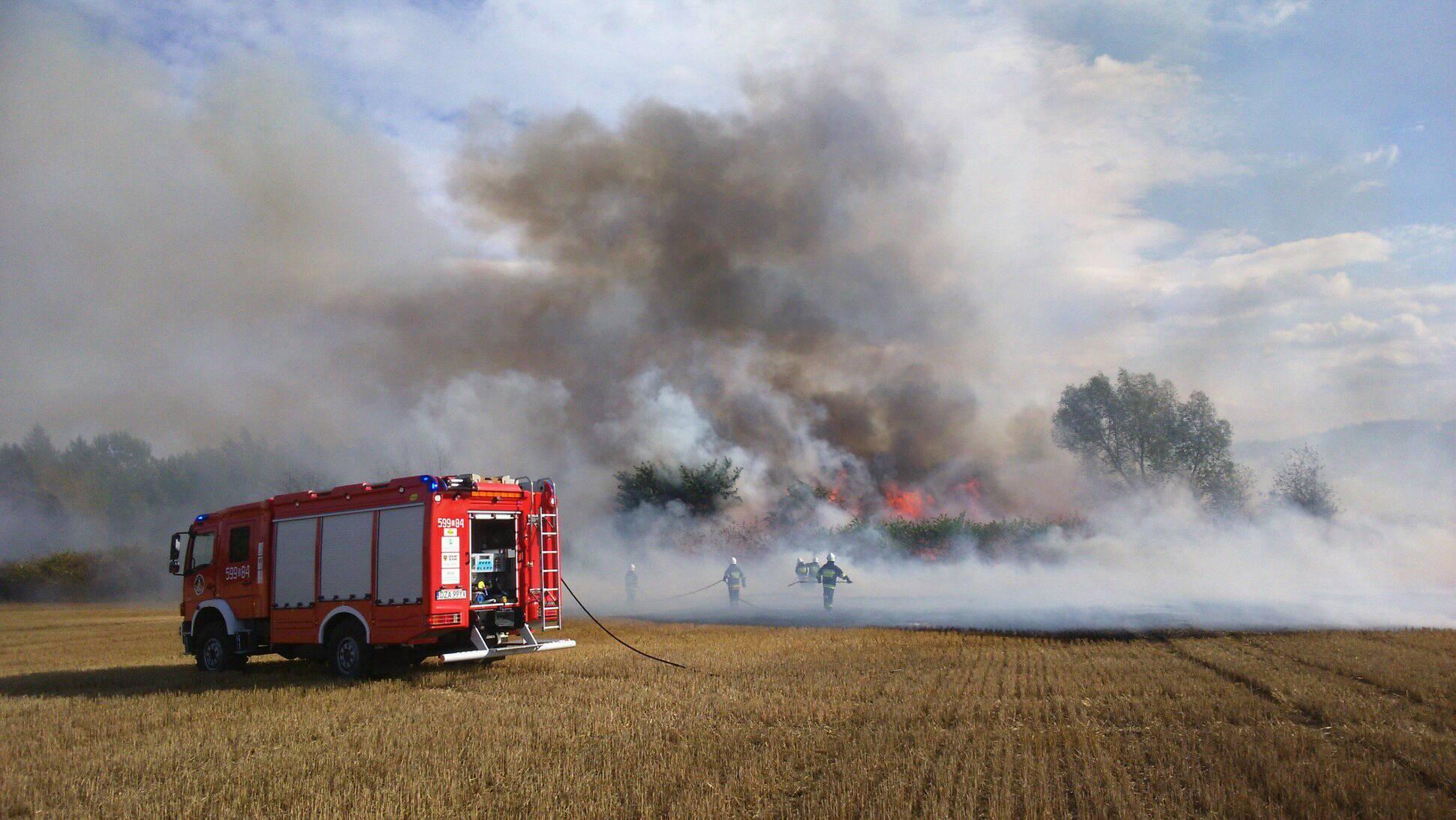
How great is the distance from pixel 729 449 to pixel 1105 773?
153ft

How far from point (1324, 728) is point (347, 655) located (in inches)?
558

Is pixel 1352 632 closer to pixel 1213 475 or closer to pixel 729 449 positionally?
pixel 729 449

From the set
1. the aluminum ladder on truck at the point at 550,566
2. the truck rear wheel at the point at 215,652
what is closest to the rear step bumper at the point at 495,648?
the aluminum ladder on truck at the point at 550,566

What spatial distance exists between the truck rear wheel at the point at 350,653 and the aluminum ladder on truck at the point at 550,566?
9.79 feet

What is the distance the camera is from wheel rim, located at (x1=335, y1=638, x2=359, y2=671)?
15.5m

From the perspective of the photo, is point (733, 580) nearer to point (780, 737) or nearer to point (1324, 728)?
point (780, 737)

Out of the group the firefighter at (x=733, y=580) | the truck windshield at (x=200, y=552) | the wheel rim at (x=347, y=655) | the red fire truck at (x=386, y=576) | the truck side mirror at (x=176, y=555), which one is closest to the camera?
the red fire truck at (x=386, y=576)

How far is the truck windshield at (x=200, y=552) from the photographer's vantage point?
18.5 metres

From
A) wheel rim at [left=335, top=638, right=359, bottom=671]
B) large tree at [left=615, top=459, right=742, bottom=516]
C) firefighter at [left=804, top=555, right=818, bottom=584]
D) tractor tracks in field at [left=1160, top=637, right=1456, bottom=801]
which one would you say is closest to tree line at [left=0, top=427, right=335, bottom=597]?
large tree at [left=615, top=459, right=742, bottom=516]

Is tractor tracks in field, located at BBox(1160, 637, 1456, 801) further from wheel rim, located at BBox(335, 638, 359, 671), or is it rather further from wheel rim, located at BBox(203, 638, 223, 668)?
wheel rim, located at BBox(203, 638, 223, 668)

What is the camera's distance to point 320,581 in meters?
16.2

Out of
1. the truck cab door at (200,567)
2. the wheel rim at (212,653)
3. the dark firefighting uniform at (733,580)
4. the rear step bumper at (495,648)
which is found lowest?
the wheel rim at (212,653)

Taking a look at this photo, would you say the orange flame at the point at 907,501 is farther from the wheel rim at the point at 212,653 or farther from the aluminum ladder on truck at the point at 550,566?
the wheel rim at the point at 212,653

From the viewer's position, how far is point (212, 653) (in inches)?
700
